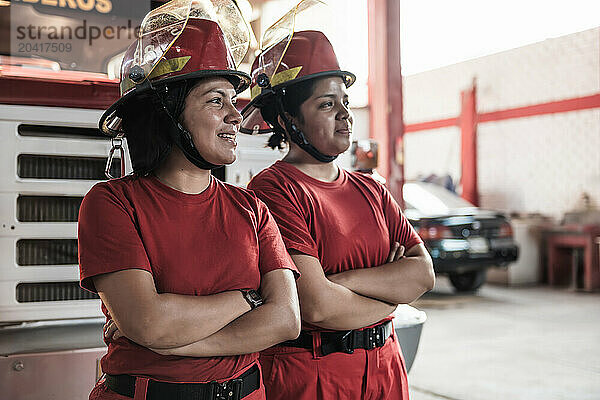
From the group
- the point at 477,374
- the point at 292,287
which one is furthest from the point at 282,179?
the point at 477,374

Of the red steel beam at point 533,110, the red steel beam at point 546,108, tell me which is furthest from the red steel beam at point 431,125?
the red steel beam at point 546,108

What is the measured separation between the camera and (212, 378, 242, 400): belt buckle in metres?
1.52

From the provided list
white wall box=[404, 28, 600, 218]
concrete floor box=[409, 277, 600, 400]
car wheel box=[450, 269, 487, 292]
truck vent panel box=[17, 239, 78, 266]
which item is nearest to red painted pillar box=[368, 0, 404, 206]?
concrete floor box=[409, 277, 600, 400]

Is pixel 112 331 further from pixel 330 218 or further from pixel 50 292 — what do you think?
pixel 50 292

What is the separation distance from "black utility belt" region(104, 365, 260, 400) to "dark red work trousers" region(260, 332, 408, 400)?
313 millimetres

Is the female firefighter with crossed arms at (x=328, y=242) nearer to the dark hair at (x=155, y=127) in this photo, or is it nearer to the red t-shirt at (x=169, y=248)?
the red t-shirt at (x=169, y=248)

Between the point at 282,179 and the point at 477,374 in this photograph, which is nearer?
the point at 282,179

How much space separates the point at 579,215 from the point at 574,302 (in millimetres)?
2124

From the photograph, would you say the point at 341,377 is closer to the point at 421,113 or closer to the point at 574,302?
the point at 574,302

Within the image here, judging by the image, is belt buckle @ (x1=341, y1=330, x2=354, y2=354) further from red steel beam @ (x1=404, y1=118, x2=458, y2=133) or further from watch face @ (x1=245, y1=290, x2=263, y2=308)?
red steel beam @ (x1=404, y1=118, x2=458, y2=133)

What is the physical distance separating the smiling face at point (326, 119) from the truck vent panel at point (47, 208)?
1089 mm

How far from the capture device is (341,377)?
1891 mm

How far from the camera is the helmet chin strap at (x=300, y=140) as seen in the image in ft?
6.67

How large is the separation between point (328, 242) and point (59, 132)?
1294 mm
